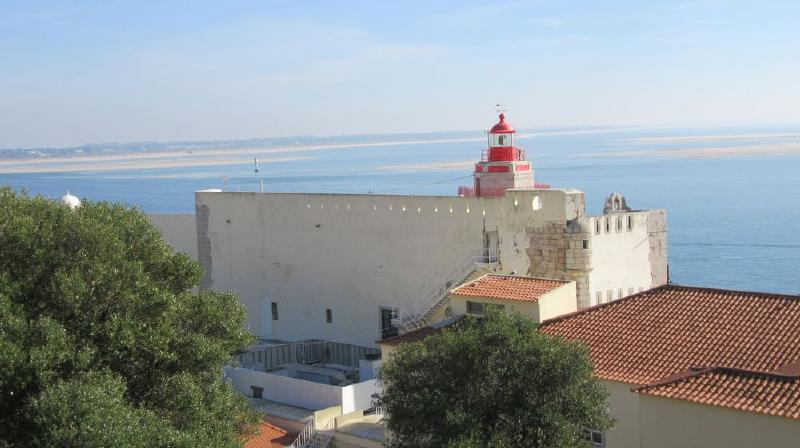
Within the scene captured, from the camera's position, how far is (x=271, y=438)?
2062cm

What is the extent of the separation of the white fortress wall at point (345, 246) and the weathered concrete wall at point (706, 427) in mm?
9666

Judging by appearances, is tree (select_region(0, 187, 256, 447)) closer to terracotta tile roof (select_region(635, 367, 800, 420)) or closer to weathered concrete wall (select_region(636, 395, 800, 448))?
weathered concrete wall (select_region(636, 395, 800, 448))

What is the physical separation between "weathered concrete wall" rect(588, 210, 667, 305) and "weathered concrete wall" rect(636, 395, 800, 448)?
9.28m

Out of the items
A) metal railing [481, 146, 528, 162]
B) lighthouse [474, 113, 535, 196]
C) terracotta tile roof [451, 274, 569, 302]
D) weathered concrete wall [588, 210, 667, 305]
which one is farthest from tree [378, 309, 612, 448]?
metal railing [481, 146, 528, 162]

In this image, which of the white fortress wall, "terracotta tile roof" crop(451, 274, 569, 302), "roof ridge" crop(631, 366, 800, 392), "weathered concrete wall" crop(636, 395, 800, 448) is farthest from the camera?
the white fortress wall

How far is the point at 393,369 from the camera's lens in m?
13.1

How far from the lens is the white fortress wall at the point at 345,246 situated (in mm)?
23938

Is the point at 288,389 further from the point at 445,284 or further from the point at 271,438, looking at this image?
the point at 445,284

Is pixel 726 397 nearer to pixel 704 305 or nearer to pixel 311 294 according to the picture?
pixel 704 305

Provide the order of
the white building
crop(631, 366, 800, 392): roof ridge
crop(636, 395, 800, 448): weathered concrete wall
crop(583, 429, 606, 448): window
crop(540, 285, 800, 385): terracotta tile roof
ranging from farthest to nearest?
the white building < crop(540, 285, 800, 385): terracotta tile roof < crop(583, 429, 606, 448): window < crop(631, 366, 800, 392): roof ridge < crop(636, 395, 800, 448): weathered concrete wall

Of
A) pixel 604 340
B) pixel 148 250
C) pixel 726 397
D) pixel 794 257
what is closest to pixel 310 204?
pixel 604 340

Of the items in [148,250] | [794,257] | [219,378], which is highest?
[148,250]

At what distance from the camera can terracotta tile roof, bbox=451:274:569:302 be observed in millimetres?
19234

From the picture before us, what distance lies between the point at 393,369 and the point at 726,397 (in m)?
4.26
